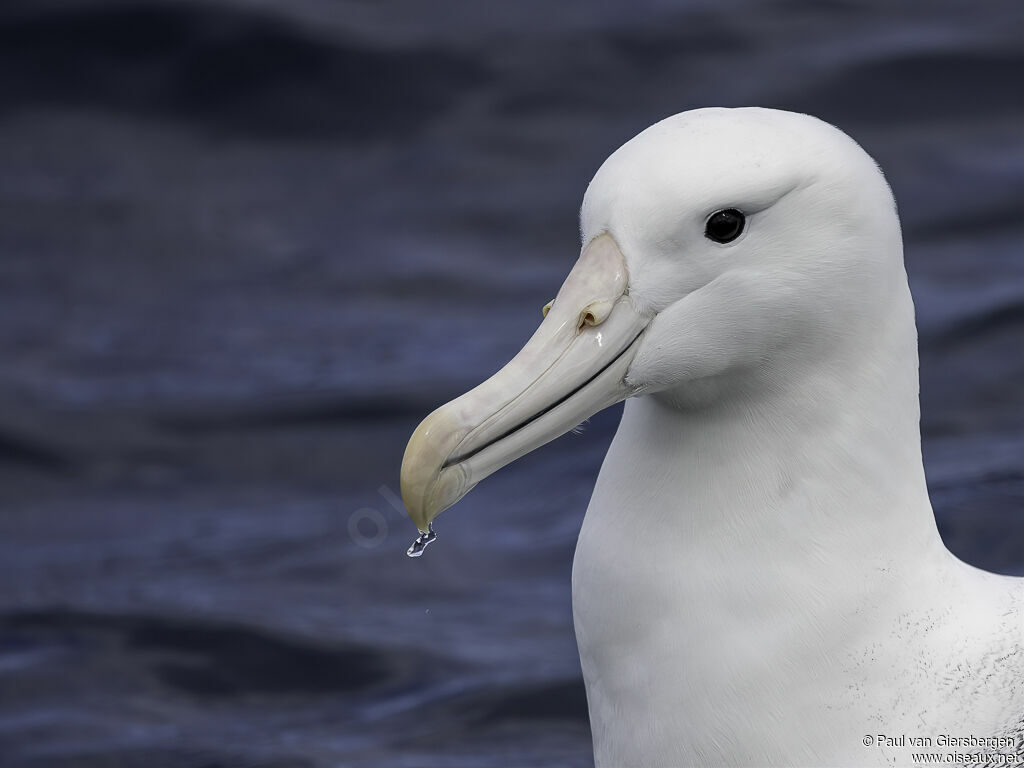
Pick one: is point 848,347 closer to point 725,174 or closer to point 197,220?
point 725,174

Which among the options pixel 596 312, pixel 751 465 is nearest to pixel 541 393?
pixel 596 312

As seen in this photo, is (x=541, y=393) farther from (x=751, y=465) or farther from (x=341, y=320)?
(x=341, y=320)

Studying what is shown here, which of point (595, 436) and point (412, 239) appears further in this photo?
point (412, 239)

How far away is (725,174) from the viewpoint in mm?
3232

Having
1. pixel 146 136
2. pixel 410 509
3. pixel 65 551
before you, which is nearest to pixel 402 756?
pixel 65 551

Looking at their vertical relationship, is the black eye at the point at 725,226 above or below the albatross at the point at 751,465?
above

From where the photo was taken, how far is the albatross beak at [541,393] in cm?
319

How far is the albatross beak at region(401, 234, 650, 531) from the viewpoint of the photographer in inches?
125

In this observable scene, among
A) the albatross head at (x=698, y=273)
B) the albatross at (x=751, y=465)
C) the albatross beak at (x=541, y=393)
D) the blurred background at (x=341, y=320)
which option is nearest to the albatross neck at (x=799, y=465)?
the albatross at (x=751, y=465)

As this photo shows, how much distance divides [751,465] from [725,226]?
0.51 meters

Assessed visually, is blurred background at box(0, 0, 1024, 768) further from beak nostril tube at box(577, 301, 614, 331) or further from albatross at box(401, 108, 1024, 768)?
beak nostril tube at box(577, 301, 614, 331)

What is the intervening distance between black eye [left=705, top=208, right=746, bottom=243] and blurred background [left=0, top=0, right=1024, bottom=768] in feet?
8.57

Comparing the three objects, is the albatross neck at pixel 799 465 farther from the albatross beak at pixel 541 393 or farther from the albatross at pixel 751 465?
the albatross beak at pixel 541 393

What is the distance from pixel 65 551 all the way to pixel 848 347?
4248 mm
